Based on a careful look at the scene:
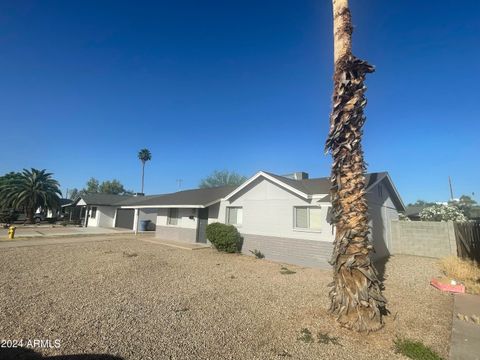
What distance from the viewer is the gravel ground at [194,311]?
4605 millimetres

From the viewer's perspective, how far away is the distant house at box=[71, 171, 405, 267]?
11898mm

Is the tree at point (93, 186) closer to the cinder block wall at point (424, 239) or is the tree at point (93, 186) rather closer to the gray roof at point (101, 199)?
the gray roof at point (101, 199)

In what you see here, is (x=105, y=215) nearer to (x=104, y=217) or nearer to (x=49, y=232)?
(x=104, y=217)

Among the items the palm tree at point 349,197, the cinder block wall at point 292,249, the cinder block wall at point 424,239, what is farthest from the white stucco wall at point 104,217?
the palm tree at point 349,197

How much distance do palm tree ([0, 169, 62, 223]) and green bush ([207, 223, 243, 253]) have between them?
104 feet

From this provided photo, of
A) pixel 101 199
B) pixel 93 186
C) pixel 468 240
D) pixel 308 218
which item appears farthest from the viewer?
pixel 93 186

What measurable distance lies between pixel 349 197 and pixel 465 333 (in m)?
3.55

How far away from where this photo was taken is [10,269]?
31.4ft

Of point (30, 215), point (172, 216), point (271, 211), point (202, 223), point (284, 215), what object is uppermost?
point (271, 211)

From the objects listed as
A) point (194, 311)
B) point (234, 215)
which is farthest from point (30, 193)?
point (194, 311)

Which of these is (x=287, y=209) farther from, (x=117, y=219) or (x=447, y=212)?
(x=117, y=219)

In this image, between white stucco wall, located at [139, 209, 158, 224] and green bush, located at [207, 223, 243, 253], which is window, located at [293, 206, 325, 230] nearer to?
green bush, located at [207, 223, 243, 253]

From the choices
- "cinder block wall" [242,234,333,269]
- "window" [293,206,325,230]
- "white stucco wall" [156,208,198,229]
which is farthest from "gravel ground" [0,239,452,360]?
"white stucco wall" [156,208,198,229]

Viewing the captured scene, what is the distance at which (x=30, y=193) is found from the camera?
34.0m
